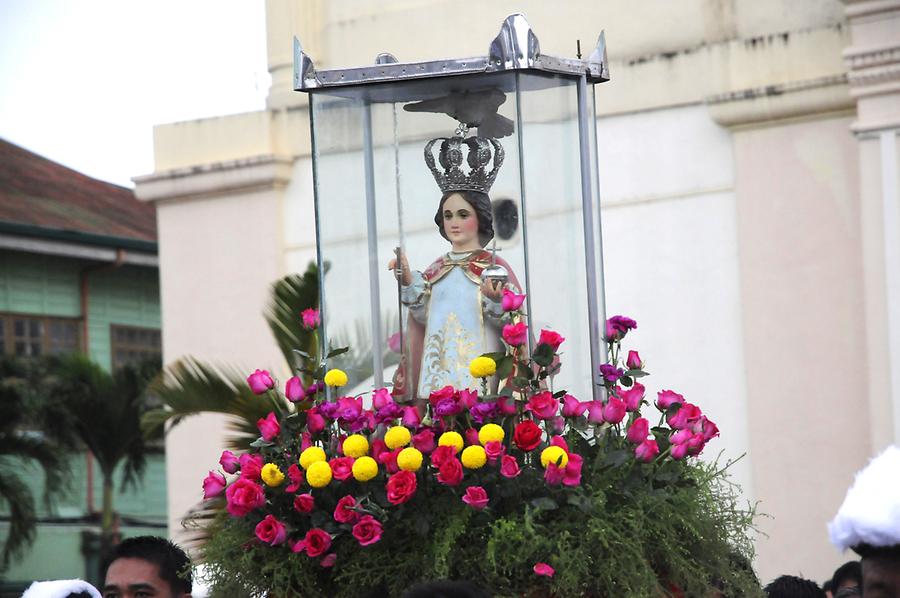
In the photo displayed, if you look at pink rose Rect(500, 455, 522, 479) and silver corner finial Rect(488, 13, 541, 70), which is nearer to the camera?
pink rose Rect(500, 455, 522, 479)

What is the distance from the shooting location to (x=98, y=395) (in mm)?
19156

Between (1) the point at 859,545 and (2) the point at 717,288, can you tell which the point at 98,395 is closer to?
(2) the point at 717,288

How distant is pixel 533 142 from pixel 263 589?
1.88 meters

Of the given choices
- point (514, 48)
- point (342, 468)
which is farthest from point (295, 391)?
point (514, 48)

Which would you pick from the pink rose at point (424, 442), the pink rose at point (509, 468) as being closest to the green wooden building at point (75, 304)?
the pink rose at point (424, 442)

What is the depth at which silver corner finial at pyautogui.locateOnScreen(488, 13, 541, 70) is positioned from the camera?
5.80m

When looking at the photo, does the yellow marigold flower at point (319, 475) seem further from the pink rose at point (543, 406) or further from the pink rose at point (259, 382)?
the pink rose at point (543, 406)

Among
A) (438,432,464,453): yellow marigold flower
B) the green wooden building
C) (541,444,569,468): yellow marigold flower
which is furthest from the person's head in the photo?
the green wooden building

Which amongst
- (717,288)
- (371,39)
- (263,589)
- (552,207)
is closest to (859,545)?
(263,589)

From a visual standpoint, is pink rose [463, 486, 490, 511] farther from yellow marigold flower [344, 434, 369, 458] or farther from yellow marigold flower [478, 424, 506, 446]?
yellow marigold flower [344, 434, 369, 458]

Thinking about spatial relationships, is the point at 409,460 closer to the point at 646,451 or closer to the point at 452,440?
the point at 452,440

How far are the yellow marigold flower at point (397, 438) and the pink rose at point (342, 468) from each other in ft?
0.39

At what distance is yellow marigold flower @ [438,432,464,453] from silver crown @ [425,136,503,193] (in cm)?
133

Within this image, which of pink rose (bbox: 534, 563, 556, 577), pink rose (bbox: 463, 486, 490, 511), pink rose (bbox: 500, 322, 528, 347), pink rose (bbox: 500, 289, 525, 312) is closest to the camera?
pink rose (bbox: 534, 563, 556, 577)
